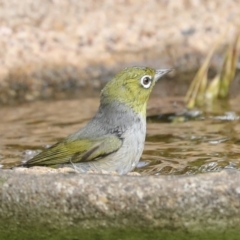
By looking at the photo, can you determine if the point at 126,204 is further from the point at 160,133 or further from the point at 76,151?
the point at 160,133

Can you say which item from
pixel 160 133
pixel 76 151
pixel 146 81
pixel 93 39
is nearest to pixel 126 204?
pixel 76 151

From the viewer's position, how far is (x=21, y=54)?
9.12 meters

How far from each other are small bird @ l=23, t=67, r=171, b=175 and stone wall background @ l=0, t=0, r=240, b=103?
239 cm

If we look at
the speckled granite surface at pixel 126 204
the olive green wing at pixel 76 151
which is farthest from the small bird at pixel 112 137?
the speckled granite surface at pixel 126 204

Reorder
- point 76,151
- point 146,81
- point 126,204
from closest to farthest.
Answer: point 126,204, point 76,151, point 146,81

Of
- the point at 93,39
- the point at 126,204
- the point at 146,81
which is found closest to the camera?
the point at 126,204

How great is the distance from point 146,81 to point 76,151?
938 mm

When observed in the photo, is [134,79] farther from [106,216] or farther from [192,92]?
[106,216]

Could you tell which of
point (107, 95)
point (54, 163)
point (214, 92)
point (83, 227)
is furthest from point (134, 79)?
point (83, 227)

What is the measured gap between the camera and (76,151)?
6.21 m

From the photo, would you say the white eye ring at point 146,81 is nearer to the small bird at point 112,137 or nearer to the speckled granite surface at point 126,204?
the small bird at point 112,137

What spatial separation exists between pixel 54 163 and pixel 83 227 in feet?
6.25

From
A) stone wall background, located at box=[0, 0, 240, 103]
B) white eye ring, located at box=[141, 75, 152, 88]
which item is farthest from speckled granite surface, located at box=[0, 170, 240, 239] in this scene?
stone wall background, located at box=[0, 0, 240, 103]

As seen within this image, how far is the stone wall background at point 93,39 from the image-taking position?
29.8 feet
